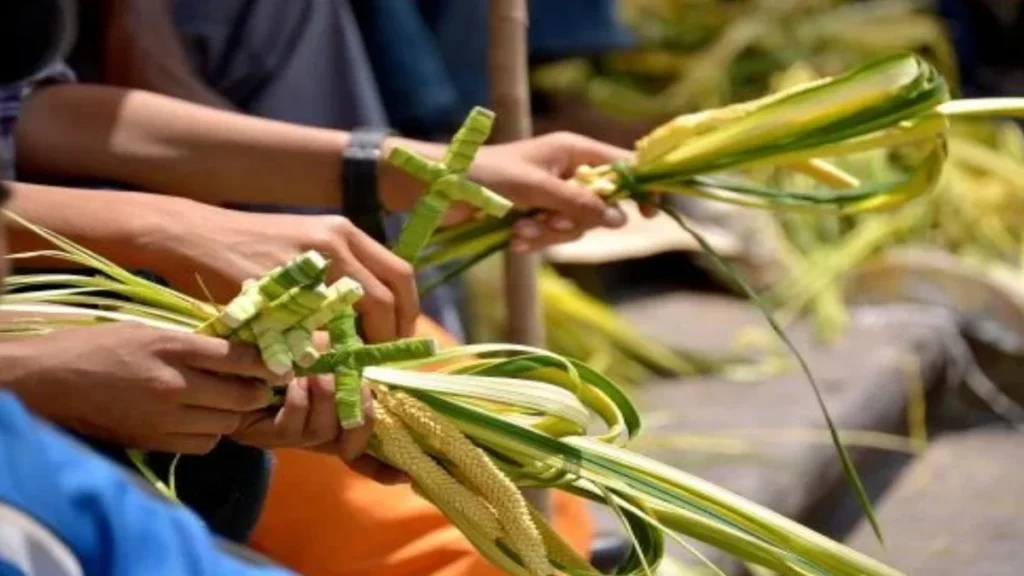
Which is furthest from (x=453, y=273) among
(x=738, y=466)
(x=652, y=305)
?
(x=652, y=305)

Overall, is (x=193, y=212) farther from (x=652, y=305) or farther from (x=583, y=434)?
(x=652, y=305)

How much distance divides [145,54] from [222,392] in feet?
1.62

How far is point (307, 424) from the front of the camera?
2.88 feet

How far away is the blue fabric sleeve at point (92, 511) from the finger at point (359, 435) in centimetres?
25

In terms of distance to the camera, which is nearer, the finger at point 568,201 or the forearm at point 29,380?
the forearm at point 29,380

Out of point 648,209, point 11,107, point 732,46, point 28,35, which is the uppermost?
point 28,35

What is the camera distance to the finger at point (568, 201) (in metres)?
1.10

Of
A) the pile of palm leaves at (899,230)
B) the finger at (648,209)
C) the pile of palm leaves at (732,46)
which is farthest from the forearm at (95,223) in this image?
the pile of palm leaves at (732,46)

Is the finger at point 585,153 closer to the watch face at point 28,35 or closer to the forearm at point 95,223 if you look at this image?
the forearm at point 95,223

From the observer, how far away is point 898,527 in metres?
1.79

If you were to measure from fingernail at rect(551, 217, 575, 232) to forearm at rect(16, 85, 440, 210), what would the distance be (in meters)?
0.09

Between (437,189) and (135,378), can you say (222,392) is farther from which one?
(437,189)

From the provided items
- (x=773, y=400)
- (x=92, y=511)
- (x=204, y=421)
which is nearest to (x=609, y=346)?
(x=773, y=400)

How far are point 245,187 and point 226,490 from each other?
0.24 metres
